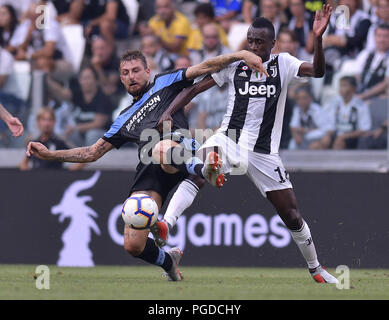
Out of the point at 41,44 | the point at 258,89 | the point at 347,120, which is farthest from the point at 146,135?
the point at 41,44

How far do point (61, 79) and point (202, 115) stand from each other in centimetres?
223

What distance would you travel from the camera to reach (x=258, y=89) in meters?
9.18

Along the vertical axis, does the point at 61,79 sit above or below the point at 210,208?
above

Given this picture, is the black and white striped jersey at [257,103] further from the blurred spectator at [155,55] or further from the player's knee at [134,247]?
the blurred spectator at [155,55]

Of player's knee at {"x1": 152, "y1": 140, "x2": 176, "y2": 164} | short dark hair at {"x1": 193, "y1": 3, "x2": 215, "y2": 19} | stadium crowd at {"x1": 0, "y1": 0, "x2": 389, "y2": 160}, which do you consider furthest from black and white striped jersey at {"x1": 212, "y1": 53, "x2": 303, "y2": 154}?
short dark hair at {"x1": 193, "y1": 3, "x2": 215, "y2": 19}

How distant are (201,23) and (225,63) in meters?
6.01

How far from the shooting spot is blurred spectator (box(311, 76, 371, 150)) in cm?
1241

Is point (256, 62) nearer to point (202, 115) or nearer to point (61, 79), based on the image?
point (202, 115)

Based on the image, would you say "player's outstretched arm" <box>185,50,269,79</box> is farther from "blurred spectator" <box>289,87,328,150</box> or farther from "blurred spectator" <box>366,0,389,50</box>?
"blurred spectator" <box>366,0,389,50</box>

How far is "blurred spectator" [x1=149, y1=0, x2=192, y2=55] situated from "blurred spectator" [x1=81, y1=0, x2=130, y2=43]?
24.5 inches

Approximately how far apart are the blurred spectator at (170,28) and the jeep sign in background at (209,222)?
3.01 metres
